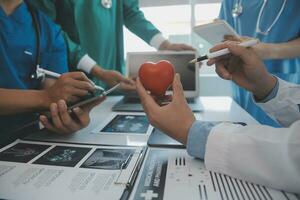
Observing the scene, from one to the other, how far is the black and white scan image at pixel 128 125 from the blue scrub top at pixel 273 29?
453 mm

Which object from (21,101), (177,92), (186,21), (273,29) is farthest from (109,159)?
(186,21)

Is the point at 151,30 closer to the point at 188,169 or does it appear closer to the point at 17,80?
the point at 17,80

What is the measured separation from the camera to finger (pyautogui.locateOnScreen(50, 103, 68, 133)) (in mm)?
646

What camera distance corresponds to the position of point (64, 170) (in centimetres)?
50

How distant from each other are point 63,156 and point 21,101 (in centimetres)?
22

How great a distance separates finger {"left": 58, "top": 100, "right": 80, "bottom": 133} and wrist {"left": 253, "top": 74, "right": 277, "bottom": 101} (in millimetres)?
481

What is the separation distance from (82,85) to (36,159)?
0.23 m

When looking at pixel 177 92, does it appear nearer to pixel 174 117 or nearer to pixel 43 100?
pixel 174 117

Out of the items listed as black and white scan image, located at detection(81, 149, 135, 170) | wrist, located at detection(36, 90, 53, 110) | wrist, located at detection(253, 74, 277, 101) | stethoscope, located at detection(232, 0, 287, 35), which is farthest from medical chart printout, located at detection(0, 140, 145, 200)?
stethoscope, located at detection(232, 0, 287, 35)

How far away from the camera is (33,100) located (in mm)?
699

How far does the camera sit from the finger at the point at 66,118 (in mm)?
644

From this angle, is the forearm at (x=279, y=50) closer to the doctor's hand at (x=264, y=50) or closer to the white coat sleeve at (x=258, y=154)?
the doctor's hand at (x=264, y=50)

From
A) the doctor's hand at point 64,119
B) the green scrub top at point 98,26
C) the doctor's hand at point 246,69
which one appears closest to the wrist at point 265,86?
Result: the doctor's hand at point 246,69

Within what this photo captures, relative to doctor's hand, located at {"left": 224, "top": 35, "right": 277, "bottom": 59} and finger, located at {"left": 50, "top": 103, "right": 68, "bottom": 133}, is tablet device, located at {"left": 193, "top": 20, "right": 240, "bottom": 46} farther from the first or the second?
finger, located at {"left": 50, "top": 103, "right": 68, "bottom": 133}
